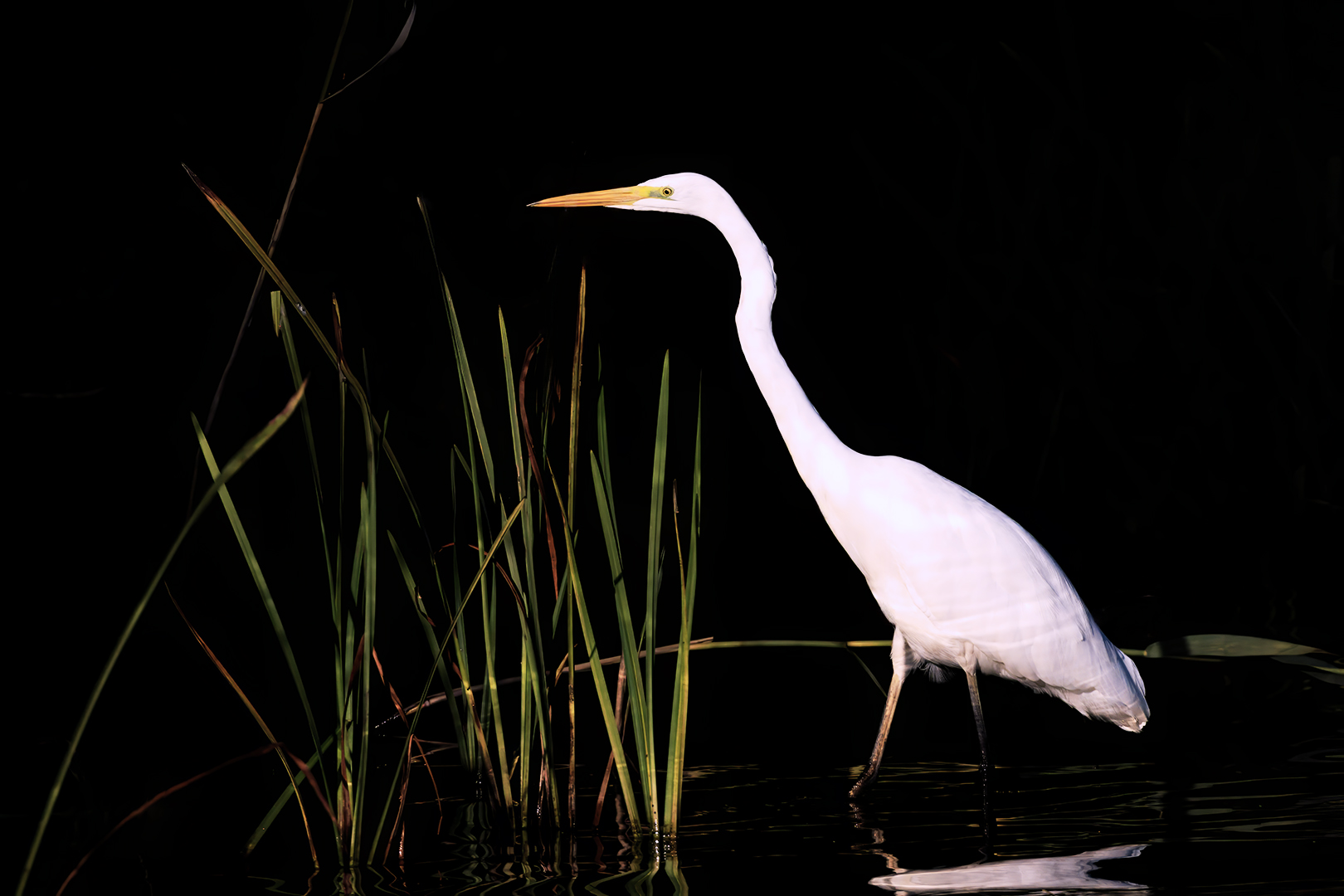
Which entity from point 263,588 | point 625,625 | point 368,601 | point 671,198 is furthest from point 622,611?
point 671,198

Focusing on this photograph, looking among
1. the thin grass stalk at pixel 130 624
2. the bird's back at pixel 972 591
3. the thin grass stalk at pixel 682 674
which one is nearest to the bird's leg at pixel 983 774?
the bird's back at pixel 972 591

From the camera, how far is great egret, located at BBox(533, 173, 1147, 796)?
8.27 ft

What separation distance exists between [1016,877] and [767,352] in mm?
1181

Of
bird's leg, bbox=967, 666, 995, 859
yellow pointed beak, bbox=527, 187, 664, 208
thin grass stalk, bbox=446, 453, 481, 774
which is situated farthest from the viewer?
yellow pointed beak, bbox=527, 187, 664, 208

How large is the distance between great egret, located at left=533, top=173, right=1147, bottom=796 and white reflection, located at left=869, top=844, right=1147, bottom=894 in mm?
709

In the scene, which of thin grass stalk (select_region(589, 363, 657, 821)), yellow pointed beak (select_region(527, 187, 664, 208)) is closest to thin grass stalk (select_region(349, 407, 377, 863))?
thin grass stalk (select_region(589, 363, 657, 821))

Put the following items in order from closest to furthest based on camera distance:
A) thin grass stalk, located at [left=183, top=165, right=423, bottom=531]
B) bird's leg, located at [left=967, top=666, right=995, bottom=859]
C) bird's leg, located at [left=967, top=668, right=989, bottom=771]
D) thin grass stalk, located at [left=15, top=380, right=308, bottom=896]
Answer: thin grass stalk, located at [left=15, top=380, right=308, bottom=896]
thin grass stalk, located at [left=183, top=165, right=423, bottom=531]
bird's leg, located at [left=967, top=666, right=995, bottom=859]
bird's leg, located at [left=967, top=668, right=989, bottom=771]

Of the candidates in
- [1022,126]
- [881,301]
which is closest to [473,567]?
[881,301]

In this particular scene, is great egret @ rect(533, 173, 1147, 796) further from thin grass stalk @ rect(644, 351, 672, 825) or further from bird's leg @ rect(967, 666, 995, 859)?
thin grass stalk @ rect(644, 351, 672, 825)

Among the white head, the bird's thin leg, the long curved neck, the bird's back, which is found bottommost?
the bird's thin leg

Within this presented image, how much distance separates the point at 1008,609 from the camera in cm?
255

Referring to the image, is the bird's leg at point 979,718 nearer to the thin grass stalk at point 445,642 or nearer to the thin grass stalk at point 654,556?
the thin grass stalk at point 654,556

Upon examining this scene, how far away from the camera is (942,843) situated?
1912mm

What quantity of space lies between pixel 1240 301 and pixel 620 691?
4.06 meters
